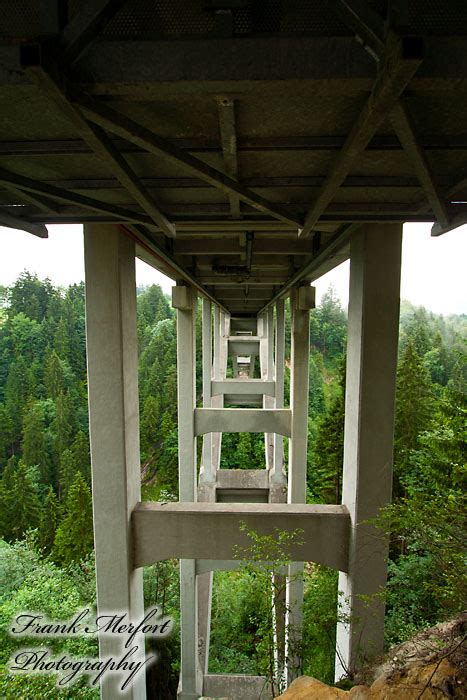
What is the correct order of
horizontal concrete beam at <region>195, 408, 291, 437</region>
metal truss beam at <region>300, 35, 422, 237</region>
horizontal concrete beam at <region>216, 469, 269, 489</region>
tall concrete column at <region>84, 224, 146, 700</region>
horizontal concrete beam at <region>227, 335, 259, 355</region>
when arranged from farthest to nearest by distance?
horizontal concrete beam at <region>227, 335, 259, 355</region> < horizontal concrete beam at <region>216, 469, 269, 489</region> < horizontal concrete beam at <region>195, 408, 291, 437</region> < tall concrete column at <region>84, 224, 146, 700</region> < metal truss beam at <region>300, 35, 422, 237</region>

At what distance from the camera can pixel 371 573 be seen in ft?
13.6

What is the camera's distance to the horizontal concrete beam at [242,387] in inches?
567

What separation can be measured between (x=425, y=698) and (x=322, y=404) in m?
39.3

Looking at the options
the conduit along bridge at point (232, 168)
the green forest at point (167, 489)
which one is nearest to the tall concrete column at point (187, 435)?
the green forest at point (167, 489)

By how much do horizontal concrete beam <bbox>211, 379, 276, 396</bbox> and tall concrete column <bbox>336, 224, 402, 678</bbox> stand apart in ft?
33.7

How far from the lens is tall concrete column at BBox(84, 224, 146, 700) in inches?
160

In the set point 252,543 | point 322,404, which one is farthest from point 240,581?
point 322,404

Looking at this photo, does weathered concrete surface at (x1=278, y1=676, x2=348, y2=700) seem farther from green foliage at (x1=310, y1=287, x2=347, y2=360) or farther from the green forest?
green foliage at (x1=310, y1=287, x2=347, y2=360)

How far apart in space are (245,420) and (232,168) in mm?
6855

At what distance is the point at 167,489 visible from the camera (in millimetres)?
21781

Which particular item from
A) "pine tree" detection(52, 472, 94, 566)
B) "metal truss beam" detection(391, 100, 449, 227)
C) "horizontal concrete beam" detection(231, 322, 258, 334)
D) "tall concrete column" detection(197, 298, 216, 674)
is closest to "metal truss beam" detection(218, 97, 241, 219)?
"metal truss beam" detection(391, 100, 449, 227)

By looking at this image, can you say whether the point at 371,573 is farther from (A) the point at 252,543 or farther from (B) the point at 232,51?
(B) the point at 232,51

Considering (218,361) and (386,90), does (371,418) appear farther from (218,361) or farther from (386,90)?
(218,361)

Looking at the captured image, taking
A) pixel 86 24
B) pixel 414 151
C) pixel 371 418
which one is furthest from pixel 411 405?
pixel 86 24
